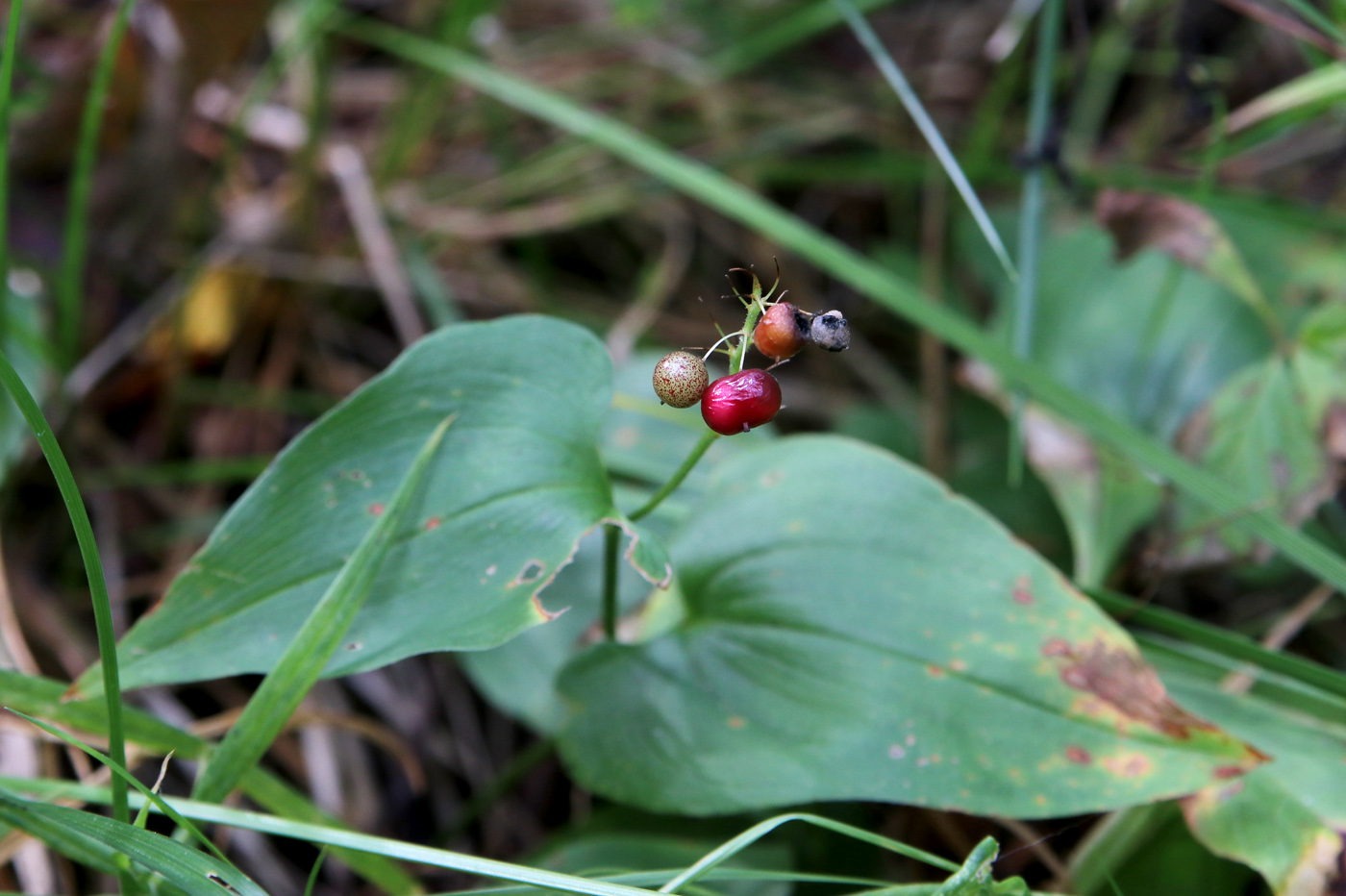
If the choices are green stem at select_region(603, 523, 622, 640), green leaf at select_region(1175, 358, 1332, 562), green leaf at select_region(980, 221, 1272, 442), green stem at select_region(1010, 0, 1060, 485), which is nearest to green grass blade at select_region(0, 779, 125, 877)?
green stem at select_region(603, 523, 622, 640)

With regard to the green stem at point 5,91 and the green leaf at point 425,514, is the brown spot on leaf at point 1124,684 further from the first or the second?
the green stem at point 5,91

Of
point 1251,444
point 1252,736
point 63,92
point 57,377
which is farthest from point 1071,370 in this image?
point 63,92

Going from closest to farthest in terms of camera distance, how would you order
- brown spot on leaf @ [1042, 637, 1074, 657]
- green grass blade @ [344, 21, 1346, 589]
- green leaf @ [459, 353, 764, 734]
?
brown spot on leaf @ [1042, 637, 1074, 657], green grass blade @ [344, 21, 1346, 589], green leaf @ [459, 353, 764, 734]

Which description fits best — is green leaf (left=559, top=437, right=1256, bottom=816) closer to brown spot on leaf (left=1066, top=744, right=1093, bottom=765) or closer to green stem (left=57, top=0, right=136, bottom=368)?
brown spot on leaf (left=1066, top=744, right=1093, bottom=765)

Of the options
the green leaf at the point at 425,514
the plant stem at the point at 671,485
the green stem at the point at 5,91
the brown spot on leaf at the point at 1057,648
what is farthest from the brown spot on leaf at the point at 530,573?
the green stem at the point at 5,91

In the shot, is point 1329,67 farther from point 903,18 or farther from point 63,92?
point 63,92
